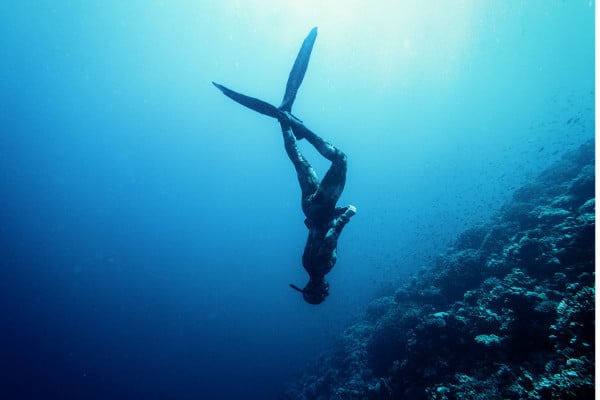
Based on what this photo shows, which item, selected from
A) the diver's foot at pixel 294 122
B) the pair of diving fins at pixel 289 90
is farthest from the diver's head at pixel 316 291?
the pair of diving fins at pixel 289 90

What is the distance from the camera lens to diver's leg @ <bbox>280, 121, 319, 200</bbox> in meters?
4.78

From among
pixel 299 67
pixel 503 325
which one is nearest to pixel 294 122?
pixel 299 67

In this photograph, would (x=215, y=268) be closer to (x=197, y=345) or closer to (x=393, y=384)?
(x=197, y=345)

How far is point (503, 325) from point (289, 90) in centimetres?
854

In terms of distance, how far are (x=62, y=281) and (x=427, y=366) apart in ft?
260

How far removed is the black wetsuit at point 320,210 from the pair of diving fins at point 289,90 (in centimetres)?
31

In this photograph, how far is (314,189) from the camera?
474 cm

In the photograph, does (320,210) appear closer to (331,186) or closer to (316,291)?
(331,186)

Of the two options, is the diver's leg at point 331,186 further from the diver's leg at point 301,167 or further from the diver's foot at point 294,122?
the diver's foot at point 294,122

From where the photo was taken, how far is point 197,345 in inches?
1747

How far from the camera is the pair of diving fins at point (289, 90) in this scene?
461 centimetres

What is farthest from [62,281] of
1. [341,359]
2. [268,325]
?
[341,359]

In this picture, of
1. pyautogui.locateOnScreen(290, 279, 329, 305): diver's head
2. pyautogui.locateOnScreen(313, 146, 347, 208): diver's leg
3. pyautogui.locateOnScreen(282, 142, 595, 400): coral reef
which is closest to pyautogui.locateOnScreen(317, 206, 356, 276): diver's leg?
pyautogui.locateOnScreen(290, 279, 329, 305): diver's head

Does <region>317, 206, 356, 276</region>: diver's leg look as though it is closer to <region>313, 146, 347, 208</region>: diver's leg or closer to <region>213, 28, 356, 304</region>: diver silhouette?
<region>213, 28, 356, 304</region>: diver silhouette
